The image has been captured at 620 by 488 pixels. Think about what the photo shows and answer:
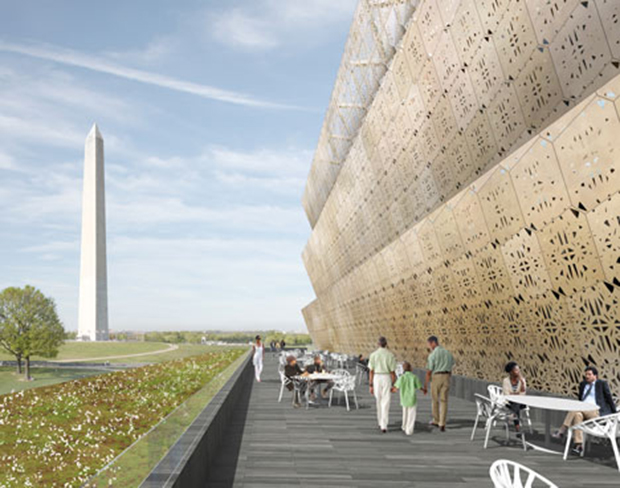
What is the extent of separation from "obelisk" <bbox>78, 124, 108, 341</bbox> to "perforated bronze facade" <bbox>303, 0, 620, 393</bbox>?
5987 cm

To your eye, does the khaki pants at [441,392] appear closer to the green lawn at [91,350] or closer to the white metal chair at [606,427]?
the white metal chair at [606,427]

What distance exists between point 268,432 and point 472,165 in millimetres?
7767

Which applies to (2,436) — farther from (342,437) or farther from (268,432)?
(342,437)

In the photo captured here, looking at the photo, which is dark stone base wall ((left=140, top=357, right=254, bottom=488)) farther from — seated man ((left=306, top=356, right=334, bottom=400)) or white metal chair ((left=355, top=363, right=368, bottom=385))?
white metal chair ((left=355, top=363, right=368, bottom=385))

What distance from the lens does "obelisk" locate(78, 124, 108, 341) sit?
240 feet

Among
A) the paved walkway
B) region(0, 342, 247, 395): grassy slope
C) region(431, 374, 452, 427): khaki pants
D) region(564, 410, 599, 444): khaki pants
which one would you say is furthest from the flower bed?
region(0, 342, 247, 395): grassy slope

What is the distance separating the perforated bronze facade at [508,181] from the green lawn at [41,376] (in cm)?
5359

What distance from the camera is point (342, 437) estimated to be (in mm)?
9164

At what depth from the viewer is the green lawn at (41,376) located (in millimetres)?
61812

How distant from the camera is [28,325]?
228ft

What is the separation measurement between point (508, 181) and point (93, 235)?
2793 inches

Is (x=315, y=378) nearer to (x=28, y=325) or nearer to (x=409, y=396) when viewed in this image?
(x=409, y=396)

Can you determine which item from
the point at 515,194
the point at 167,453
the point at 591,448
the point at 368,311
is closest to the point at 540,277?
the point at 515,194

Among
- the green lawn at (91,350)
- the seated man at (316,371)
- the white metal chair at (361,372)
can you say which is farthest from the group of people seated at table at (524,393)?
the green lawn at (91,350)
